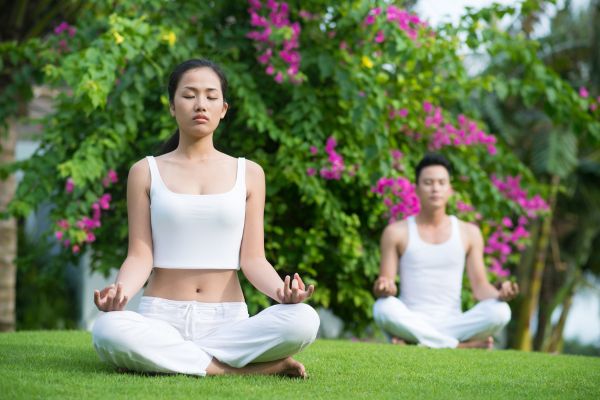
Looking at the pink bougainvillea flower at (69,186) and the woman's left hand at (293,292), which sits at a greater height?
the pink bougainvillea flower at (69,186)

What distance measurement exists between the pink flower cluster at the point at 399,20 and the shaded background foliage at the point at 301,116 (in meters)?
0.04

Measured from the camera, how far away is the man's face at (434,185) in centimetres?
577

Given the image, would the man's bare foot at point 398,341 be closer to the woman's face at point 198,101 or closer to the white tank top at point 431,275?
the white tank top at point 431,275

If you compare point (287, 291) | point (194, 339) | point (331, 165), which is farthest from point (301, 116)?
point (287, 291)

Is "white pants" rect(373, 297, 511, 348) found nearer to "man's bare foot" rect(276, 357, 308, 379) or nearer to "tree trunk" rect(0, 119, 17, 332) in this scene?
"man's bare foot" rect(276, 357, 308, 379)

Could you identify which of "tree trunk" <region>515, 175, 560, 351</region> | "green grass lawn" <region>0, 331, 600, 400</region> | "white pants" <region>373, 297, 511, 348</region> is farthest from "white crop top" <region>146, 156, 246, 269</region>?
"tree trunk" <region>515, 175, 560, 351</region>

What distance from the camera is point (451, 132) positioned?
6730 millimetres

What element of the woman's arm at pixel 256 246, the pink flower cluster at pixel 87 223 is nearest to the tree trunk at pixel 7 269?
the pink flower cluster at pixel 87 223

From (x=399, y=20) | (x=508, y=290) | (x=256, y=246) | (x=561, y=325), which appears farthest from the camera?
(x=561, y=325)

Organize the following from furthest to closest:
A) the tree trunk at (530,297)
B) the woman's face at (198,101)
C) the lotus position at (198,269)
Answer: the tree trunk at (530,297), the woman's face at (198,101), the lotus position at (198,269)

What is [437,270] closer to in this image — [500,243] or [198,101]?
[500,243]

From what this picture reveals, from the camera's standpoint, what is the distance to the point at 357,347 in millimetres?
4906

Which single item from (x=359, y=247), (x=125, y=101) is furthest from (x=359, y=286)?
(x=125, y=101)

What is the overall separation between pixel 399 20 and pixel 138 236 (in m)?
2.86
